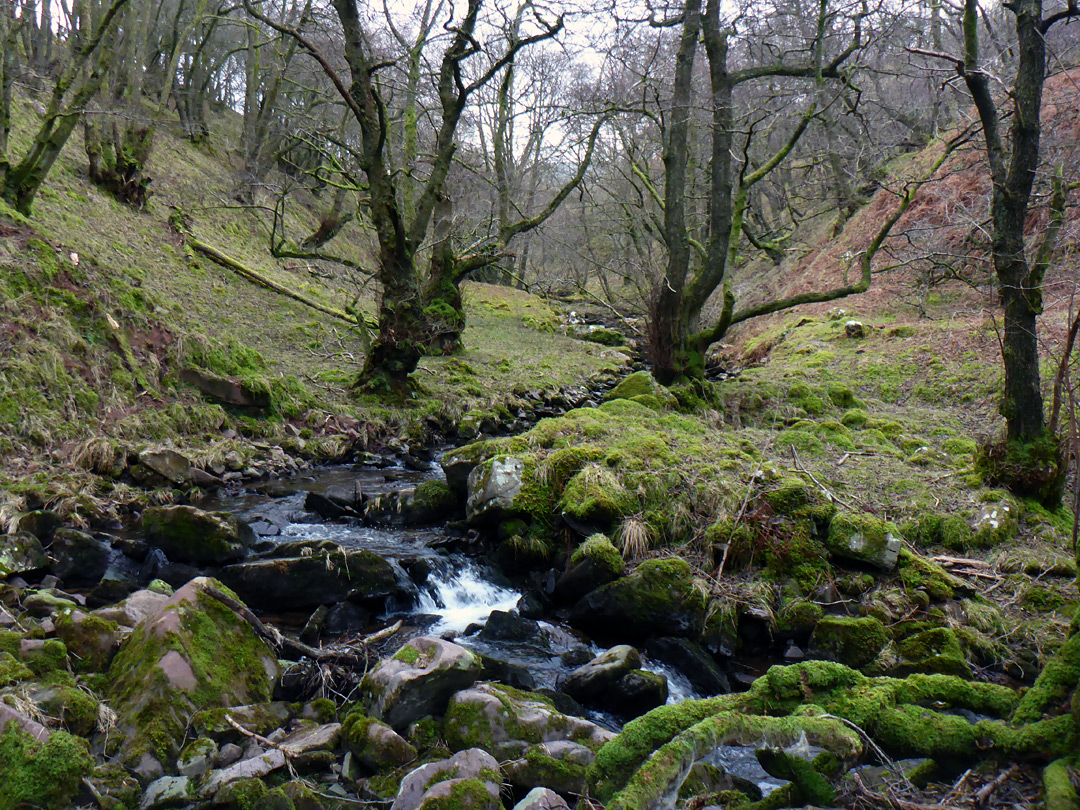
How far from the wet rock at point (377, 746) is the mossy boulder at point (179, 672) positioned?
698 millimetres

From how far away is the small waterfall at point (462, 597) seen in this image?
17.4 ft

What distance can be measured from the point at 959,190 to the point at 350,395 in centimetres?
1462

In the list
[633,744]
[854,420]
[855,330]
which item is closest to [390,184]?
[854,420]

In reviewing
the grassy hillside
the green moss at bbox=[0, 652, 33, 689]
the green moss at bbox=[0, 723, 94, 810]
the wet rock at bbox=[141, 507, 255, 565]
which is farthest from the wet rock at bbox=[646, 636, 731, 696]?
the grassy hillside

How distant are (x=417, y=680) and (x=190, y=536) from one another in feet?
9.90

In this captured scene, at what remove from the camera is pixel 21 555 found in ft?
15.8

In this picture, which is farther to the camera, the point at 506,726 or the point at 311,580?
the point at 311,580

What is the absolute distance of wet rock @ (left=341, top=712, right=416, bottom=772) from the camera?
10.4 feet

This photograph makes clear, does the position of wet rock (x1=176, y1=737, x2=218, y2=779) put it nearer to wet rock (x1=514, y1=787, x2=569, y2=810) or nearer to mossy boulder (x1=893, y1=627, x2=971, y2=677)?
wet rock (x1=514, y1=787, x2=569, y2=810)

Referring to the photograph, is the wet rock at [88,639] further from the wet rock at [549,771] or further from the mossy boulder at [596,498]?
the mossy boulder at [596,498]

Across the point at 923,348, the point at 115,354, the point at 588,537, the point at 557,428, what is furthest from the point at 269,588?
the point at 923,348

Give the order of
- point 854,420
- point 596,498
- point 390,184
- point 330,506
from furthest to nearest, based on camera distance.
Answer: point 390,184 < point 854,420 < point 330,506 < point 596,498

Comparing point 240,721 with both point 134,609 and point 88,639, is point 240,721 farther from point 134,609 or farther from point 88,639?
point 134,609

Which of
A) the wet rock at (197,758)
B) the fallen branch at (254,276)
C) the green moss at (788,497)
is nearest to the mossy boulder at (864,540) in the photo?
the green moss at (788,497)
